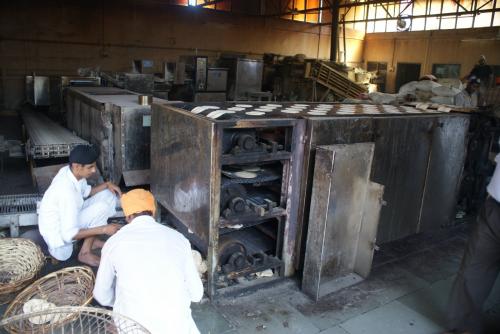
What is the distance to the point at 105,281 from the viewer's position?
176cm

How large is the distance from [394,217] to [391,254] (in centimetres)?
33

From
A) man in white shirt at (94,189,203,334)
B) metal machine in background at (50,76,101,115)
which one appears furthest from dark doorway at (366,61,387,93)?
man in white shirt at (94,189,203,334)

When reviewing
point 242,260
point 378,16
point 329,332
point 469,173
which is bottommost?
point 329,332

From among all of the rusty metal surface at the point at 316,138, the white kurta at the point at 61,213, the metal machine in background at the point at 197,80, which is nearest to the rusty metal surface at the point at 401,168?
the rusty metal surface at the point at 316,138

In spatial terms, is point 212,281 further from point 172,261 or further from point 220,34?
point 220,34

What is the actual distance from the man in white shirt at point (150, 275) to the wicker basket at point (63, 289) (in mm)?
630

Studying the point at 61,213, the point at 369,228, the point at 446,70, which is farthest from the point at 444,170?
the point at 446,70

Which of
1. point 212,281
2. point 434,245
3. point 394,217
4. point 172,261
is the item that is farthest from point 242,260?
point 434,245

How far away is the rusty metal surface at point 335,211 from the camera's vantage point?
2.54m

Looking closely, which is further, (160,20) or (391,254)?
(160,20)

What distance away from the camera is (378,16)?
1540 centimetres

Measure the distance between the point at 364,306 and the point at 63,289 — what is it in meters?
1.91

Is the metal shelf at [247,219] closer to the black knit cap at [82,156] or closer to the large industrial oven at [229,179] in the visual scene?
the large industrial oven at [229,179]

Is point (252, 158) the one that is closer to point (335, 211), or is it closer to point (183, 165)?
point (183, 165)
